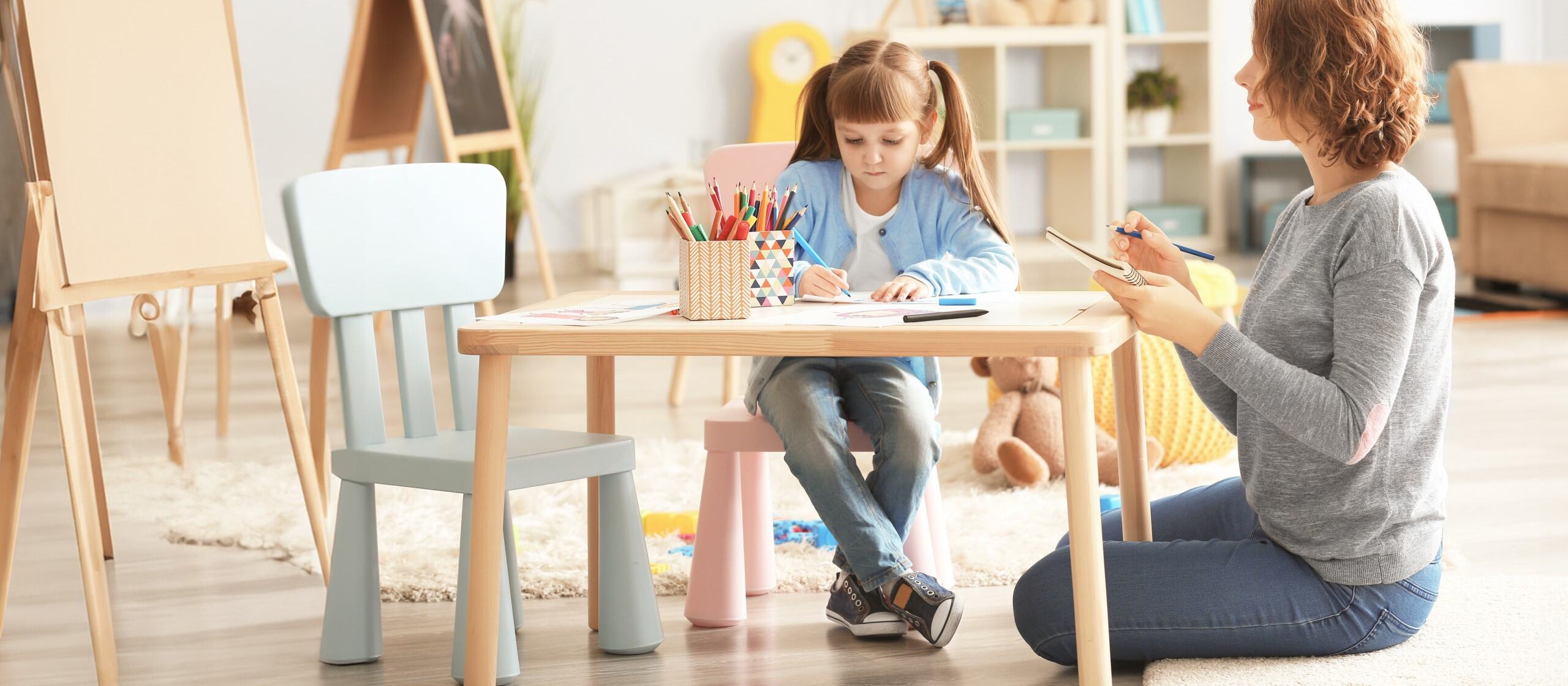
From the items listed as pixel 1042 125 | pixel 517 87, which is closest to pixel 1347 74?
pixel 1042 125

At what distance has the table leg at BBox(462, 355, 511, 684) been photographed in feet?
4.88

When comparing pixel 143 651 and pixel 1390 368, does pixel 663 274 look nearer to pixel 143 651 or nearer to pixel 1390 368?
pixel 143 651

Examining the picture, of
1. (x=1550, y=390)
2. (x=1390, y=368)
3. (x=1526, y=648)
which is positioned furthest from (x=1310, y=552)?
(x=1550, y=390)

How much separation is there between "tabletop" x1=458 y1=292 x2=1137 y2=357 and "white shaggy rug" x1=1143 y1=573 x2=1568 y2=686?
0.41 m

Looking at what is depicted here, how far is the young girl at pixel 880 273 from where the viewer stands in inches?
68.1

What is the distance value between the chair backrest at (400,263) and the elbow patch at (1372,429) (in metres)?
1.01

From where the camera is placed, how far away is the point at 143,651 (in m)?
1.90

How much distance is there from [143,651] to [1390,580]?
153 cm

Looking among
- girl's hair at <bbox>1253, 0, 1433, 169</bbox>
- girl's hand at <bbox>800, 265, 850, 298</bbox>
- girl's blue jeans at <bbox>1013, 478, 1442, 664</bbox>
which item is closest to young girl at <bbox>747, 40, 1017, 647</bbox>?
girl's hand at <bbox>800, 265, 850, 298</bbox>

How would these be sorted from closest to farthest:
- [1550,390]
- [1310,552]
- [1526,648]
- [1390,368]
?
[1390,368]
[1310,552]
[1526,648]
[1550,390]

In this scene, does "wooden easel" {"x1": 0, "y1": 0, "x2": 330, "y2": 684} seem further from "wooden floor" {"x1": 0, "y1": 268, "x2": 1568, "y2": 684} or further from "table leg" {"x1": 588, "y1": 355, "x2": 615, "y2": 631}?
"table leg" {"x1": 588, "y1": 355, "x2": 615, "y2": 631}

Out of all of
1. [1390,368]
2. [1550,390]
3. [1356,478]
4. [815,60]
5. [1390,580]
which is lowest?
[1550,390]

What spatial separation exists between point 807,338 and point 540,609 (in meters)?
0.80

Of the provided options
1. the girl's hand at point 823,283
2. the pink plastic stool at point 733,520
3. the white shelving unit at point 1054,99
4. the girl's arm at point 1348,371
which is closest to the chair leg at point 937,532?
the pink plastic stool at point 733,520
